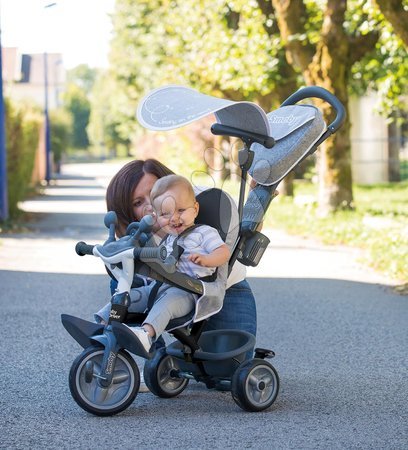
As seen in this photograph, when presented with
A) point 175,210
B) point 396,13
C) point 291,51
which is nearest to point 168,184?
point 175,210

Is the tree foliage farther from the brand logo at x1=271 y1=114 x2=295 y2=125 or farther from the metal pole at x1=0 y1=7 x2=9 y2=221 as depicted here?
the brand logo at x1=271 y1=114 x2=295 y2=125

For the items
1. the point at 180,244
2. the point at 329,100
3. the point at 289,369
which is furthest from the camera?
the point at 289,369

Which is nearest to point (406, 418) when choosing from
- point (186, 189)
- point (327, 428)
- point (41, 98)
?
point (327, 428)

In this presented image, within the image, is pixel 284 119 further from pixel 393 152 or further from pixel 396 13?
pixel 393 152

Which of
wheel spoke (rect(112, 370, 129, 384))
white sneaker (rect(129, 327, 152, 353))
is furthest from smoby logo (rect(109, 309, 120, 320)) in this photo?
wheel spoke (rect(112, 370, 129, 384))

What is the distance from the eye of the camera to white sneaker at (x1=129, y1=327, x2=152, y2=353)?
18.0ft

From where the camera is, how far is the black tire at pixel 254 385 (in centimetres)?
572

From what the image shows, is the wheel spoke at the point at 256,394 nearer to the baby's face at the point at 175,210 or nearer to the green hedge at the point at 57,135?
the baby's face at the point at 175,210

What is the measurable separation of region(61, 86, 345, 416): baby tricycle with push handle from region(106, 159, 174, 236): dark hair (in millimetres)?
338

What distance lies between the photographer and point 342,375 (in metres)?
6.88

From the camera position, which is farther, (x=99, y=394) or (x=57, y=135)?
(x=57, y=135)

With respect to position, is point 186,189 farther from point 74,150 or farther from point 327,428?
point 74,150

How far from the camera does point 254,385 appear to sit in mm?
5781

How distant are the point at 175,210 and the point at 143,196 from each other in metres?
0.50
